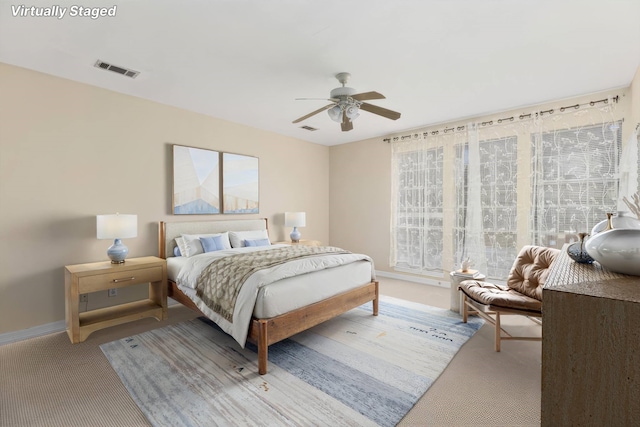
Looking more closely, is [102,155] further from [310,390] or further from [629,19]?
[629,19]

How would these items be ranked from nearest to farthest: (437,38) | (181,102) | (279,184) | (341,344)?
(437,38)
(341,344)
(181,102)
(279,184)

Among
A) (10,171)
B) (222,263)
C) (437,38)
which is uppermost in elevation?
(437,38)

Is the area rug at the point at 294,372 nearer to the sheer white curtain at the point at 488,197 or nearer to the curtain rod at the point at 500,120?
the sheer white curtain at the point at 488,197

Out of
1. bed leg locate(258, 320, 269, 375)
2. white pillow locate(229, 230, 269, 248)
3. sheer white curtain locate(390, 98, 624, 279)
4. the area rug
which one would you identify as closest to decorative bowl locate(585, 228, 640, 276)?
the area rug

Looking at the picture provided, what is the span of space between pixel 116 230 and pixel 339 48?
2.84 metres

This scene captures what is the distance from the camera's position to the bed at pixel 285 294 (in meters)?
2.43

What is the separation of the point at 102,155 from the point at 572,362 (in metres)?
4.27

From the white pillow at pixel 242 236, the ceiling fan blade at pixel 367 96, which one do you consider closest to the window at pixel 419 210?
the white pillow at pixel 242 236

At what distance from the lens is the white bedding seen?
2.45m

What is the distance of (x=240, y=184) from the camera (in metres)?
4.80

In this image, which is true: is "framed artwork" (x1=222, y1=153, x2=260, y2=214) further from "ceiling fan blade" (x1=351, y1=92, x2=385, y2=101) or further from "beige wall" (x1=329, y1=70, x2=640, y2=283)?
"ceiling fan blade" (x1=351, y1=92, x2=385, y2=101)

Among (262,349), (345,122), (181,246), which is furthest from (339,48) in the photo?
(181,246)

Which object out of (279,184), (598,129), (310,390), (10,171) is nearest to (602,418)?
(310,390)

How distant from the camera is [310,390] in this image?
2.15 m
